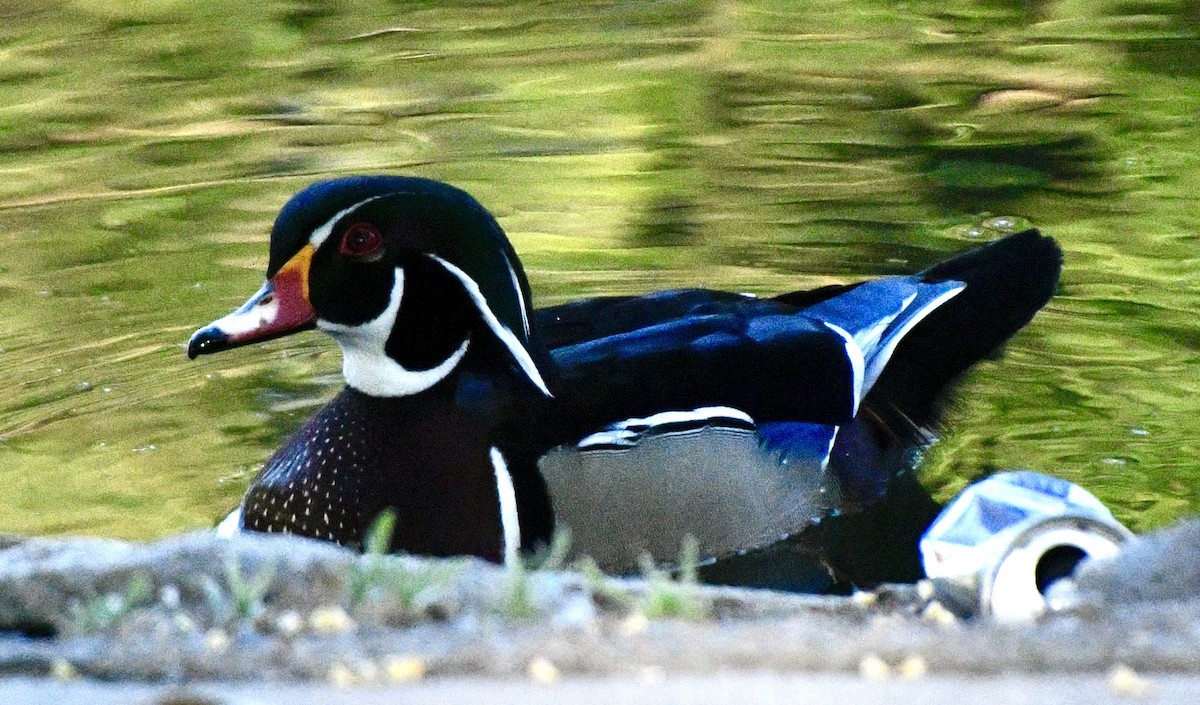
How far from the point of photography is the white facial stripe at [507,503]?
4.27 metres

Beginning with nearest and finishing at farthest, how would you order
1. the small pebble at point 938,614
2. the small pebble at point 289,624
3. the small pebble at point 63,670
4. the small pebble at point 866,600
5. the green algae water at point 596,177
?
the small pebble at point 63,670
the small pebble at point 289,624
the small pebble at point 938,614
the small pebble at point 866,600
the green algae water at point 596,177

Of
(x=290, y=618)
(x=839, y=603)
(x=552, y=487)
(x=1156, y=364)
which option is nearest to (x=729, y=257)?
(x=1156, y=364)

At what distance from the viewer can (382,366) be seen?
173 inches

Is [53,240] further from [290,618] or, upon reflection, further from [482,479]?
[290,618]

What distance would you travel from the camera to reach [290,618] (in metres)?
2.49

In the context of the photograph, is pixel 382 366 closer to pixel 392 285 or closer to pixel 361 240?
pixel 392 285

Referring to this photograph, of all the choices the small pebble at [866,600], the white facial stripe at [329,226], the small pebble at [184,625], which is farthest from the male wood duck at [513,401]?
the small pebble at [184,625]

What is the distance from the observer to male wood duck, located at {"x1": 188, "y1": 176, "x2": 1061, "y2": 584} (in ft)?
13.8

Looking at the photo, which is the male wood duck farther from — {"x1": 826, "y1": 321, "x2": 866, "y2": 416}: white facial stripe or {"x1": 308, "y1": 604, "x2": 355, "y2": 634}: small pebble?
{"x1": 308, "y1": 604, "x2": 355, "y2": 634}: small pebble

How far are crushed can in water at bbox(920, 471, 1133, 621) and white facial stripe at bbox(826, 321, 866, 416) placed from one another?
4.99 ft

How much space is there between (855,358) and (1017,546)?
1850 millimetres

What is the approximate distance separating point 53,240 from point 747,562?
3.26m

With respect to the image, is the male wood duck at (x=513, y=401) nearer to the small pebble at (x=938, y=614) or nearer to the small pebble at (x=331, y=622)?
Answer: the small pebble at (x=938, y=614)

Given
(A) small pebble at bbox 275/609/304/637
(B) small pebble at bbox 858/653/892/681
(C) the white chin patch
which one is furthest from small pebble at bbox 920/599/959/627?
(C) the white chin patch
